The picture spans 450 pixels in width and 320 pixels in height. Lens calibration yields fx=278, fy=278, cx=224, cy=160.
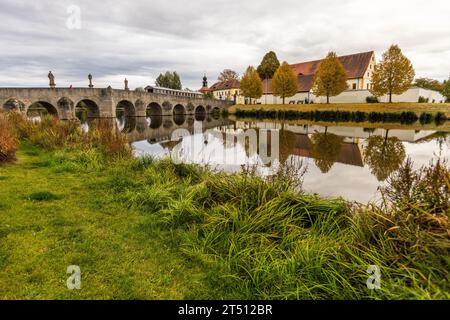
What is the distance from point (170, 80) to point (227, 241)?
312ft

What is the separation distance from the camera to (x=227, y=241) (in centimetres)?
401

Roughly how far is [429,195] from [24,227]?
5932 millimetres

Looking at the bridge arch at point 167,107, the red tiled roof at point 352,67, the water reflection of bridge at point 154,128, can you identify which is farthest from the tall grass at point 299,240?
the red tiled roof at point 352,67

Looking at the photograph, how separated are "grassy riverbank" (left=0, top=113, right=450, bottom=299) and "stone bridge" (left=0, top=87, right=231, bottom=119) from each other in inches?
901

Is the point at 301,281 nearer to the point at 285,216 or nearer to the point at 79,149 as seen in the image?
the point at 285,216

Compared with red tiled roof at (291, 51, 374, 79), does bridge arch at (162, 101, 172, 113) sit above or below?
below

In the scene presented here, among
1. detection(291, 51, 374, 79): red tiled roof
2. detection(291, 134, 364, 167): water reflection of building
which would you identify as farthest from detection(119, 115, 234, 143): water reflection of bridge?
detection(291, 51, 374, 79): red tiled roof

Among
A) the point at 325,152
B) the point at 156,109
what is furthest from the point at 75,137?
the point at 156,109

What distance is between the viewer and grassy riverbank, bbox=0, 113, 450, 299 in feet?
9.48

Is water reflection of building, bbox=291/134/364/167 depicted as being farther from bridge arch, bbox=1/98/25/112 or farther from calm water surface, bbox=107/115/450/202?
bridge arch, bbox=1/98/25/112

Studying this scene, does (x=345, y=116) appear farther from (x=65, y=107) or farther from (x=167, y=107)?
(x=65, y=107)

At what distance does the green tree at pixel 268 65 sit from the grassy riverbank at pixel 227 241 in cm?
6463
